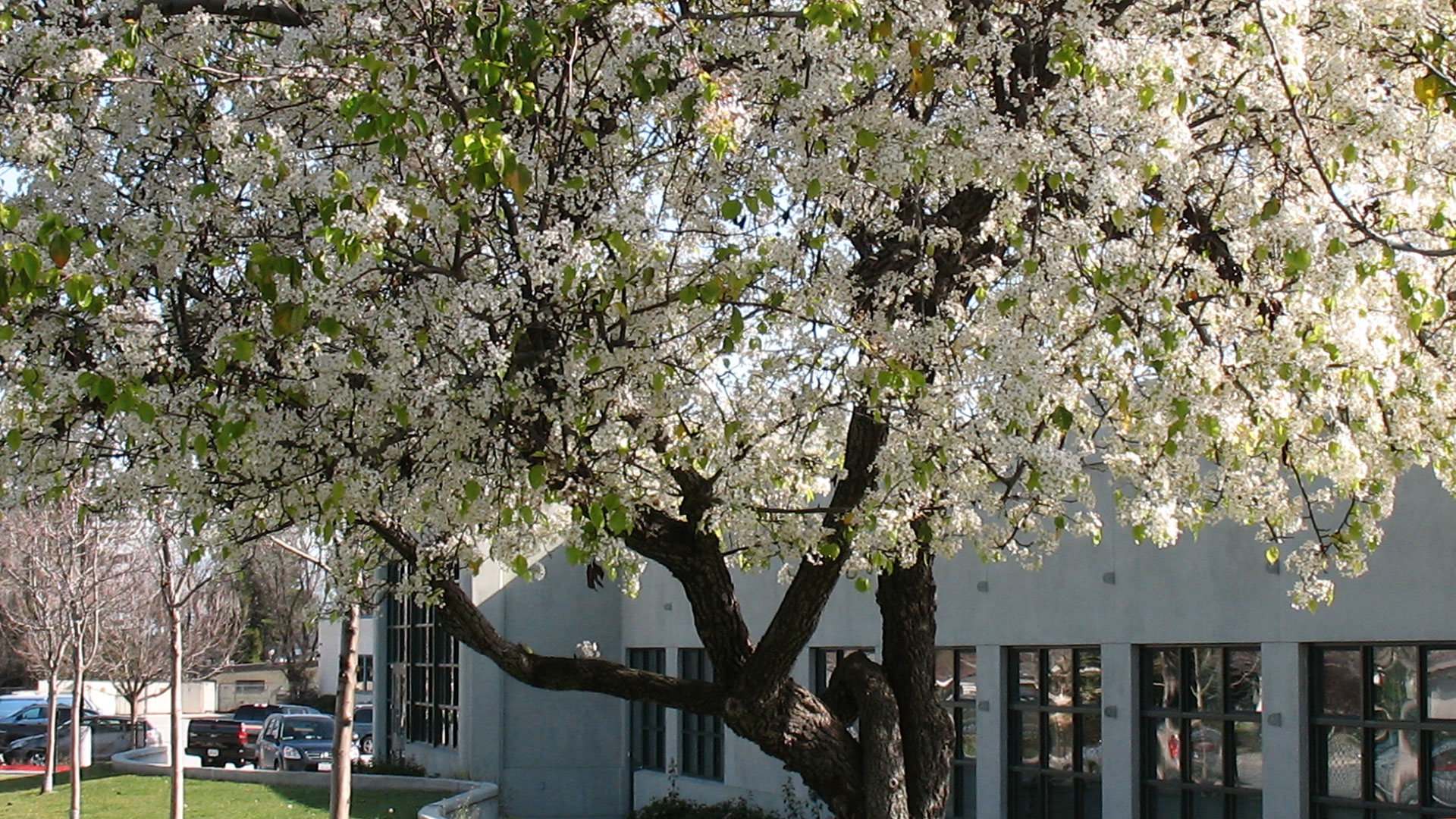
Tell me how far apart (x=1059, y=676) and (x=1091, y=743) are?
868mm

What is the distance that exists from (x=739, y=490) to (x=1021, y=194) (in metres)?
2.13

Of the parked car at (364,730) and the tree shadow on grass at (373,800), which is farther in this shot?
the parked car at (364,730)

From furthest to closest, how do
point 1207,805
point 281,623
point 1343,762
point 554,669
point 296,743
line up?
point 281,623, point 296,743, point 1207,805, point 1343,762, point 554,669

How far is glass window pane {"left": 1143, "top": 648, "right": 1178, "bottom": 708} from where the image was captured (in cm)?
1467

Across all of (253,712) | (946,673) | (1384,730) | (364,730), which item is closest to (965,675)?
(946,673)

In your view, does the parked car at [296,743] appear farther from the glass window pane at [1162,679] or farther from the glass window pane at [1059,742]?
the glass window pane at [1162,679]

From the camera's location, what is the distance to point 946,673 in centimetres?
1808

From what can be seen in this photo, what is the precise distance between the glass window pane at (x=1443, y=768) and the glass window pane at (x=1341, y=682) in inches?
30.7

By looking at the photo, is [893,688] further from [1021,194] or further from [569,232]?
[569,232]

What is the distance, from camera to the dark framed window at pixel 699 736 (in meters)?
23.7

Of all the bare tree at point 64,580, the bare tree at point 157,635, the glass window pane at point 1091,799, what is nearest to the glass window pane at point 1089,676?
the glass window pane at point 1091,799

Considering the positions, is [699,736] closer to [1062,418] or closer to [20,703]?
[1062,418]

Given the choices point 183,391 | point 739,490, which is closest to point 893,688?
point 739,490

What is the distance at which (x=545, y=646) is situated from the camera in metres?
27.6
